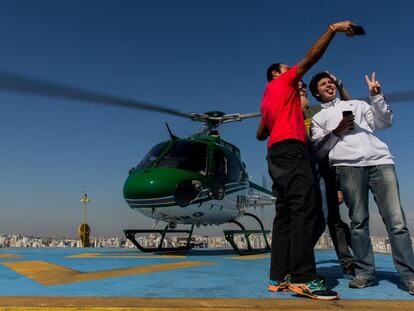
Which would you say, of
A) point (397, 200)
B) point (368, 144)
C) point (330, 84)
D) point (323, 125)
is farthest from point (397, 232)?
point (330, 84)

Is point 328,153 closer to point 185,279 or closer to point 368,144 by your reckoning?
point 368,144

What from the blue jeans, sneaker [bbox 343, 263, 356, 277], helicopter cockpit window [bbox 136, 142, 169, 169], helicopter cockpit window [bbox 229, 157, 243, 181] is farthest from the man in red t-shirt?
helicopter cockpit window [bbox 229, 157, 243, 181]

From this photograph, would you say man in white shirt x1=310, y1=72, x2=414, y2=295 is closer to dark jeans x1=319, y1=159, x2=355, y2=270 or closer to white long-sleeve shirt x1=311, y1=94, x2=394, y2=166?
white long-sleeve shirt x1=311, y1=94, x2=394, y2=166

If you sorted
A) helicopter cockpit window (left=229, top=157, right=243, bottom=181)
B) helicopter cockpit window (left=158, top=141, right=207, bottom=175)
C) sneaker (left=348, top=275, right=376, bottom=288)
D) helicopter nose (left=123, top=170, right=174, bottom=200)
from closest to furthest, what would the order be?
1. sneaker (left=348, top=275, right=376, bottom=288)
2. helicopter nose (left=123, top=170, right=174, bottom=200)
3. helicopter cockpit window (left=158, top=141, right=207, bottom=175)
4. helicopter cockpit window (left=229, top=157, right=243, bottom=181)

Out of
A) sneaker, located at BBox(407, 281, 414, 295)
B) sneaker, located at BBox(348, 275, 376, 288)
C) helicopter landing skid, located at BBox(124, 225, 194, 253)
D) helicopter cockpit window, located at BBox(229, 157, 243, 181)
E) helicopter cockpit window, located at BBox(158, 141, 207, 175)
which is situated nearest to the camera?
sneaker, located at BBox(407, 281, 414, 295)

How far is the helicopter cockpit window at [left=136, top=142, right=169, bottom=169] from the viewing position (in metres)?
8.41

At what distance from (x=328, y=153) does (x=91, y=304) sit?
8.79ft

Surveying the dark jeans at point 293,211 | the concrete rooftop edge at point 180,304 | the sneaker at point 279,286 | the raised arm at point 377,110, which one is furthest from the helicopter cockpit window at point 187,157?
the concrete rooftop edge at point 180,304

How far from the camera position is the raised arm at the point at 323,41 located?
2.90m

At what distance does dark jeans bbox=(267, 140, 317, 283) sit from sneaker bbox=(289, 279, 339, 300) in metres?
0.05

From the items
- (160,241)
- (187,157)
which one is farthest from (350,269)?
(160,241)

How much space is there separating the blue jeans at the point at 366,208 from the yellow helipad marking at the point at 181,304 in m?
1.07

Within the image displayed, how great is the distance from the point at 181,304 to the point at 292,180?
4.89ft

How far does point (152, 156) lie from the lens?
28.1ft
